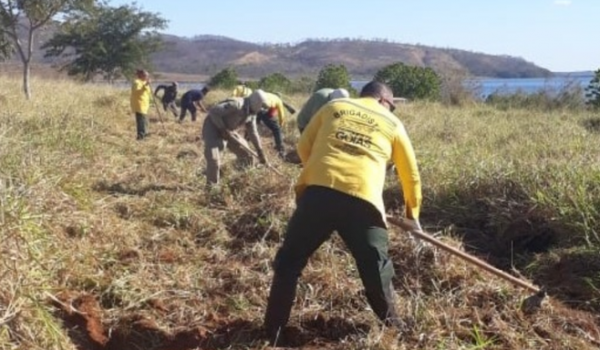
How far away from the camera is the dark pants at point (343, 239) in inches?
140

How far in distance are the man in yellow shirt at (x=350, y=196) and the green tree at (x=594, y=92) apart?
12.1 meters

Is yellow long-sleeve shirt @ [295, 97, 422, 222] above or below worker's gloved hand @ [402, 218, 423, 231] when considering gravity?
above

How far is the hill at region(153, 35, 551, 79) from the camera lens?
80.2 metres

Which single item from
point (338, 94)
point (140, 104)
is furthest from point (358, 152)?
point (140, 104)

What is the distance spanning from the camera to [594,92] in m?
14.8

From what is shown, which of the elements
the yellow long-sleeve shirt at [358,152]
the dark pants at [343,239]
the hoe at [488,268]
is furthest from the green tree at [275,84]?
the dark pants at [343,239]

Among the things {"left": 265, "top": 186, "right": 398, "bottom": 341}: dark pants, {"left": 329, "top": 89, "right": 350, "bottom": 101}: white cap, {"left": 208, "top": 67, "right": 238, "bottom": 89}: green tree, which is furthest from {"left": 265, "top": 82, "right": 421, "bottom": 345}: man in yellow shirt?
{"left": 208, "top": 67, "right": 238, "bottom": 89}: green tree

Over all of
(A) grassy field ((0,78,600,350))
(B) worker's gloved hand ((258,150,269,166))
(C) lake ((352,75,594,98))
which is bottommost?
(A) grassy field ((0,78,600,350))

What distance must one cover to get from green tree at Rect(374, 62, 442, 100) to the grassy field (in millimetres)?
11302

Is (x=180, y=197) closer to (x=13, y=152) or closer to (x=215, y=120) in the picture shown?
(x=215, y=120)

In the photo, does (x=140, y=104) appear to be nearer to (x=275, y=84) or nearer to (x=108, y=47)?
(x=275, y=84)

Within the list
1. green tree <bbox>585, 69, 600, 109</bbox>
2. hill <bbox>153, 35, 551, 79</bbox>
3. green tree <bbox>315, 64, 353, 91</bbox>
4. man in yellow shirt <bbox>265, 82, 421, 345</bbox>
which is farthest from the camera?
hill <bbox>153, 35, 551, 79</bbox>

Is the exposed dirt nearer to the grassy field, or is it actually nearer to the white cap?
the grassy field

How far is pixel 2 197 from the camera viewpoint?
3.94 m
